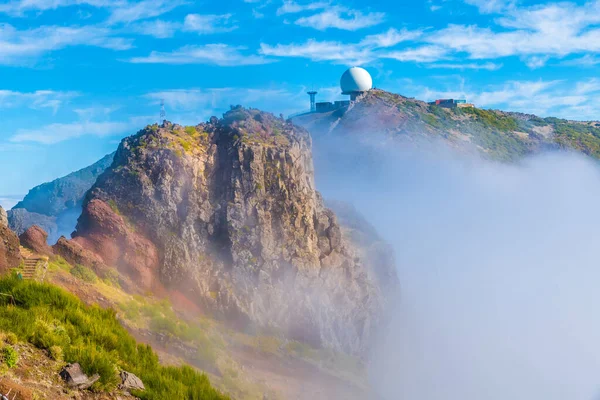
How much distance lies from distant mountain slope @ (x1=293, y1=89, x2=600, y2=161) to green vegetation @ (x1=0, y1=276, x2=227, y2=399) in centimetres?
10344

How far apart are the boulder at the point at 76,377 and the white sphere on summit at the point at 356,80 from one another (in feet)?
365

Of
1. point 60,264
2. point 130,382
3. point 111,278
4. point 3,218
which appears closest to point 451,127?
point 111,278

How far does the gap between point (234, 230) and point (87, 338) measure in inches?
1088

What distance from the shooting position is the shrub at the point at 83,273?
112 ft

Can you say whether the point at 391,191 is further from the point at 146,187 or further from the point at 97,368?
the point at 97,368

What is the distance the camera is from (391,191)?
104 m

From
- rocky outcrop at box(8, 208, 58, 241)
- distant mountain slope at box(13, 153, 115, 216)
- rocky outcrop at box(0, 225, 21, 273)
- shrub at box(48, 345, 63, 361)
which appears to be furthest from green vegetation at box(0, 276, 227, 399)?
distant mountain slope at box(13, 153, 115, 216)

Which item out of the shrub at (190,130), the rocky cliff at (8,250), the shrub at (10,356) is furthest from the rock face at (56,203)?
the shrub at (10,356)

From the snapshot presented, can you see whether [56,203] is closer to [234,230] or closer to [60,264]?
[234,230]

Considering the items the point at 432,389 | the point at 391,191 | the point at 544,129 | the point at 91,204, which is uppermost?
the point at 544,129

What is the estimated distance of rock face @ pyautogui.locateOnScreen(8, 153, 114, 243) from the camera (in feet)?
336

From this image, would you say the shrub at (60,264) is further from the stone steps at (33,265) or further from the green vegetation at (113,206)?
the green vegetation at (113,206)

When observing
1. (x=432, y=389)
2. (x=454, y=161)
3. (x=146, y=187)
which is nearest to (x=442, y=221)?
(x=454, y=161)

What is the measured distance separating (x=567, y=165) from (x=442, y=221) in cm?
5485
